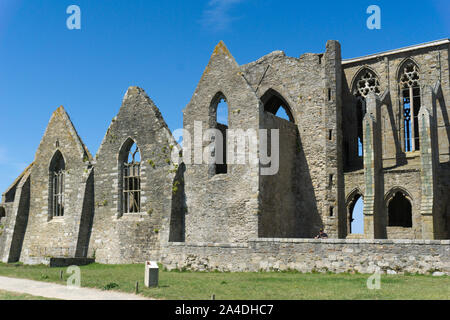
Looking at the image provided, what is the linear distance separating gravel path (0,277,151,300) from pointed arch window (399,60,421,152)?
19098mm

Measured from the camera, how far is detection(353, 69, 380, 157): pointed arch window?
28.3 metres

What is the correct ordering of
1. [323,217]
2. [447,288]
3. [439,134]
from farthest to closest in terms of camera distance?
[439,134], [323,217], [447,288]

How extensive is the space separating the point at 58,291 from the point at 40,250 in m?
14.8

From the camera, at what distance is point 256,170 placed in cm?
2100

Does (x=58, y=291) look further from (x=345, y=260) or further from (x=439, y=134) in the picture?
(x=439, y=134)

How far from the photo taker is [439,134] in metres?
25.6

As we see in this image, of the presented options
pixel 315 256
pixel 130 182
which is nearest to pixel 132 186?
pixel 130 182

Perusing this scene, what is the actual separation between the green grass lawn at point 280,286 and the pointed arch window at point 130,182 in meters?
7.70

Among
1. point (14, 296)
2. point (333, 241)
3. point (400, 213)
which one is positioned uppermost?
point (400, 213)

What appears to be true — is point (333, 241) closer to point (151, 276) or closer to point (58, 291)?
point (151, 276)

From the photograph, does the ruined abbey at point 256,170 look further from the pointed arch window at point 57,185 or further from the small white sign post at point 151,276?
the small white sign post at point 151,276

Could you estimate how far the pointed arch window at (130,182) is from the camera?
2428 cm

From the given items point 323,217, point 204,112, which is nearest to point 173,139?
point 204,112

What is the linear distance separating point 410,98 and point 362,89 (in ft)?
8.79
